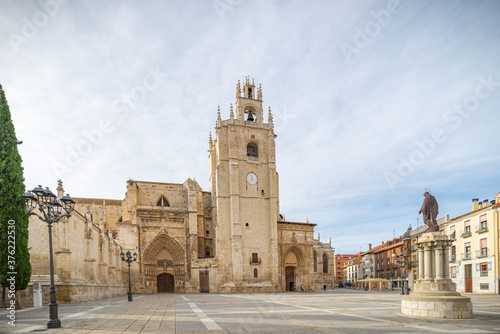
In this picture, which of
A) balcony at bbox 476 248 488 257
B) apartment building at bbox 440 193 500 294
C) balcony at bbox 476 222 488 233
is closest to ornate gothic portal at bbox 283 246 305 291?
apartment building at bbox 440 193 500 294

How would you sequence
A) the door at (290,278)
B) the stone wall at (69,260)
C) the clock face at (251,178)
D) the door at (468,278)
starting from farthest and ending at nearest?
the door at (290,278)
the clock face at (251,178)
the door at (468,278)
the stone wall at (69,260)

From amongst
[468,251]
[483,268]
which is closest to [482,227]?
[468,251]

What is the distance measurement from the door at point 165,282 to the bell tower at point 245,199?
6418 millimetres

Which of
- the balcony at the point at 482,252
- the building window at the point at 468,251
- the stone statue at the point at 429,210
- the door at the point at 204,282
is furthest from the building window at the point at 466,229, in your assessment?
the door at the point at 204,282

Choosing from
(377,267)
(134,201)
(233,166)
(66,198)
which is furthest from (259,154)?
(377,267)

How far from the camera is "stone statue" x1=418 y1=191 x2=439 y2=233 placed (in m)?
12.0

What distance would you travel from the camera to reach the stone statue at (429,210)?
12.0 metres

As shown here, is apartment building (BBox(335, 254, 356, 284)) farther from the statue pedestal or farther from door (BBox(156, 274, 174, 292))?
the statue pedestal

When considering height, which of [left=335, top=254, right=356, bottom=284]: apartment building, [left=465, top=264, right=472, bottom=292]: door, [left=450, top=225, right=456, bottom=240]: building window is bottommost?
[left=335, top=254, right=356, bottom=284]: apartment building

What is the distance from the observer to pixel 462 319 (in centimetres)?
1003

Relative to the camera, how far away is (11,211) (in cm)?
1417

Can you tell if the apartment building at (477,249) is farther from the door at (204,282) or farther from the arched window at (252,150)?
the door at (204,282)

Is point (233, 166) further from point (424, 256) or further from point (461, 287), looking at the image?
point (424, 256)

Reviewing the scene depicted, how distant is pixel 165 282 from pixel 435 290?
32.5 m
